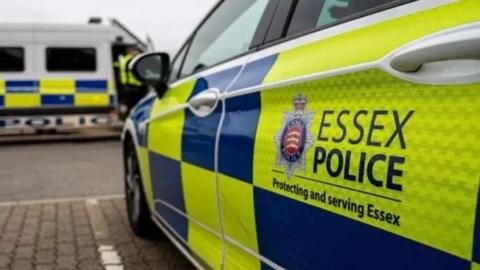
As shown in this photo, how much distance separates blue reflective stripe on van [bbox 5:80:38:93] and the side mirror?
826 cm

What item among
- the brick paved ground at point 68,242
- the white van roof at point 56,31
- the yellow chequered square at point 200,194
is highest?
the white van roof at point 56,31

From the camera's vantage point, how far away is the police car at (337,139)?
1.10 metres

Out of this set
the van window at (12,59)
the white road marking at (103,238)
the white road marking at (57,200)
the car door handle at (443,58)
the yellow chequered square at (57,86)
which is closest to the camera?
the car door handle at (443,58)

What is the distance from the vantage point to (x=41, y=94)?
1100 cm

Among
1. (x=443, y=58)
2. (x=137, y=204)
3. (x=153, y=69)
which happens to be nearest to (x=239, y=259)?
(x=443, y=58)

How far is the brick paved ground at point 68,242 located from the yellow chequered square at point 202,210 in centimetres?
79

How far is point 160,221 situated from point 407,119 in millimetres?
2224

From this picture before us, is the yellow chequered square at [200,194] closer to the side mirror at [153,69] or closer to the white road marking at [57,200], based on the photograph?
the side mirror at [153,69]

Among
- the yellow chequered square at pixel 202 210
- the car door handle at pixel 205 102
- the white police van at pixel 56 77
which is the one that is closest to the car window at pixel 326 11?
the car door handle at pixel 205 102

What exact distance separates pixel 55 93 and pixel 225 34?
9142 millimetres

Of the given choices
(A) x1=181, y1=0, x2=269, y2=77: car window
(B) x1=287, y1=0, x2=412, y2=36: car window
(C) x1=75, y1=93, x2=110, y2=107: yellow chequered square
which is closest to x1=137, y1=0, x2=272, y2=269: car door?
(A) x1=181, y1=0, x2=269, y2=77: car window

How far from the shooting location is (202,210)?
2.34m

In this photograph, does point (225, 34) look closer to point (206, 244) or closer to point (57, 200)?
point (206, 244)

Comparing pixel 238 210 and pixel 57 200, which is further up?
pixel 238 210
